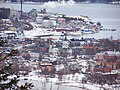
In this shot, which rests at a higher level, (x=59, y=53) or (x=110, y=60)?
(x=110, y=60)

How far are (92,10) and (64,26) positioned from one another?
504cm

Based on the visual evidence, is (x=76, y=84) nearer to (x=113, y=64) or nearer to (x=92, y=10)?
(x=113, y=64)

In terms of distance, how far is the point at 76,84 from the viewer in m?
5.24

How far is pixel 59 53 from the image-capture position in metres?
8.23

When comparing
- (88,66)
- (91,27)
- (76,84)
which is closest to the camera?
(76,84)

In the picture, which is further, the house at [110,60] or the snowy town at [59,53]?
the house at [110,60]

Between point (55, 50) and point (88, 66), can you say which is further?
point (55, 50)

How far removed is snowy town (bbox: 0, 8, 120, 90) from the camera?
554 cm

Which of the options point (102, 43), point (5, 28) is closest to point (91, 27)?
point (5, 28)

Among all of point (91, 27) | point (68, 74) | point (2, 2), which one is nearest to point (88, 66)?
point (68, 74)

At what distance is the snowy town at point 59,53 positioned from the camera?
554 cm

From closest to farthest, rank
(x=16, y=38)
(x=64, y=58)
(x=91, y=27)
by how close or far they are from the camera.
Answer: (x=64, y=58), (x=16, y=38), (x=91, y=27)

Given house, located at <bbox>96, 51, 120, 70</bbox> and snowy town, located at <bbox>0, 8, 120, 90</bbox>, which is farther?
house, located at <bbox>96, 51, 120, 70</bbox>

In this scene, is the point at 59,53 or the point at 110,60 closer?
the point at 110,60
